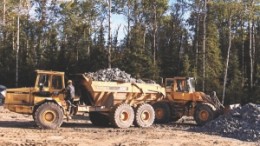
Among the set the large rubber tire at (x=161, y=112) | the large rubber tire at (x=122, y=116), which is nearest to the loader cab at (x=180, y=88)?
the large rubber tire at (x=161, y=112)

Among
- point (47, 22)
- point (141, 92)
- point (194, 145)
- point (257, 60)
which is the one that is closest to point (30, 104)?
point (141, 92)

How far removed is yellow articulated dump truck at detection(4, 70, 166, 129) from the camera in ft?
55.1

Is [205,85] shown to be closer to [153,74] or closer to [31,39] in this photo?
[153,74]

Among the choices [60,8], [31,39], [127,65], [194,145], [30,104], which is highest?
[60,8]

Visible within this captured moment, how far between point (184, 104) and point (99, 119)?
4068mm

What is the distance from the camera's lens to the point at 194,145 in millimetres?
14055

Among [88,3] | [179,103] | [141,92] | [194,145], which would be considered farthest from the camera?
[88,3]

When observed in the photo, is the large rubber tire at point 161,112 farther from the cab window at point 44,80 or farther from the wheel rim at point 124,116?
the cab window at point 44,80

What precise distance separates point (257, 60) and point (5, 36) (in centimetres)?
2442

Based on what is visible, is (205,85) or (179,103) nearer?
(179,103)

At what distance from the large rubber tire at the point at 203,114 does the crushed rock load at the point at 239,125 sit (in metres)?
1.37

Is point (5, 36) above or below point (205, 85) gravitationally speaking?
above

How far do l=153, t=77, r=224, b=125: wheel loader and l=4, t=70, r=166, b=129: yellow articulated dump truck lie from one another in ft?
2.92

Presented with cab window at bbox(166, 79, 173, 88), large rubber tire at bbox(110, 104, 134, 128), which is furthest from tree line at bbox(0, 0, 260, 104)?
large rubber tire at bbox(110, 104, 134, 128)
